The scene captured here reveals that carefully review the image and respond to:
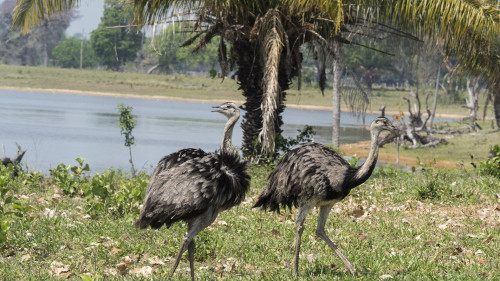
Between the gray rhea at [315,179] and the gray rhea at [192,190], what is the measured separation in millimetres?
498

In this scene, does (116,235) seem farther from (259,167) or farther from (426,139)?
(426,139)

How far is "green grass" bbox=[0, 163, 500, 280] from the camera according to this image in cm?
749

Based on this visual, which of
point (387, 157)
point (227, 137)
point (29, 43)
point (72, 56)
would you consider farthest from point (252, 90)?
point (29, 43)

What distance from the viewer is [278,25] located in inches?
544

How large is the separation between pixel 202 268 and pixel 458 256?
2.91 meters

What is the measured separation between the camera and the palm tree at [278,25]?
1318 centimetres

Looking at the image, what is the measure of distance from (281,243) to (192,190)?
81.4 inches

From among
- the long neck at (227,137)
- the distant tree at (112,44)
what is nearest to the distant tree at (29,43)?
the distant tree at (112,44)

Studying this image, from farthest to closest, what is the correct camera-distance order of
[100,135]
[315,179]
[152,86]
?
[152,86], [100,135], [315,179]

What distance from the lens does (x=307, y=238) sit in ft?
29.0

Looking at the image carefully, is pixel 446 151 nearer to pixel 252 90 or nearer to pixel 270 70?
pixel 252 90

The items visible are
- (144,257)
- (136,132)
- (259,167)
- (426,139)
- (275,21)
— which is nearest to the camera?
(144,257)

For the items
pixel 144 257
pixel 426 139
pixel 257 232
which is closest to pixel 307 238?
pixel 257 232

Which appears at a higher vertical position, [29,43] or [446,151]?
[29,43]
